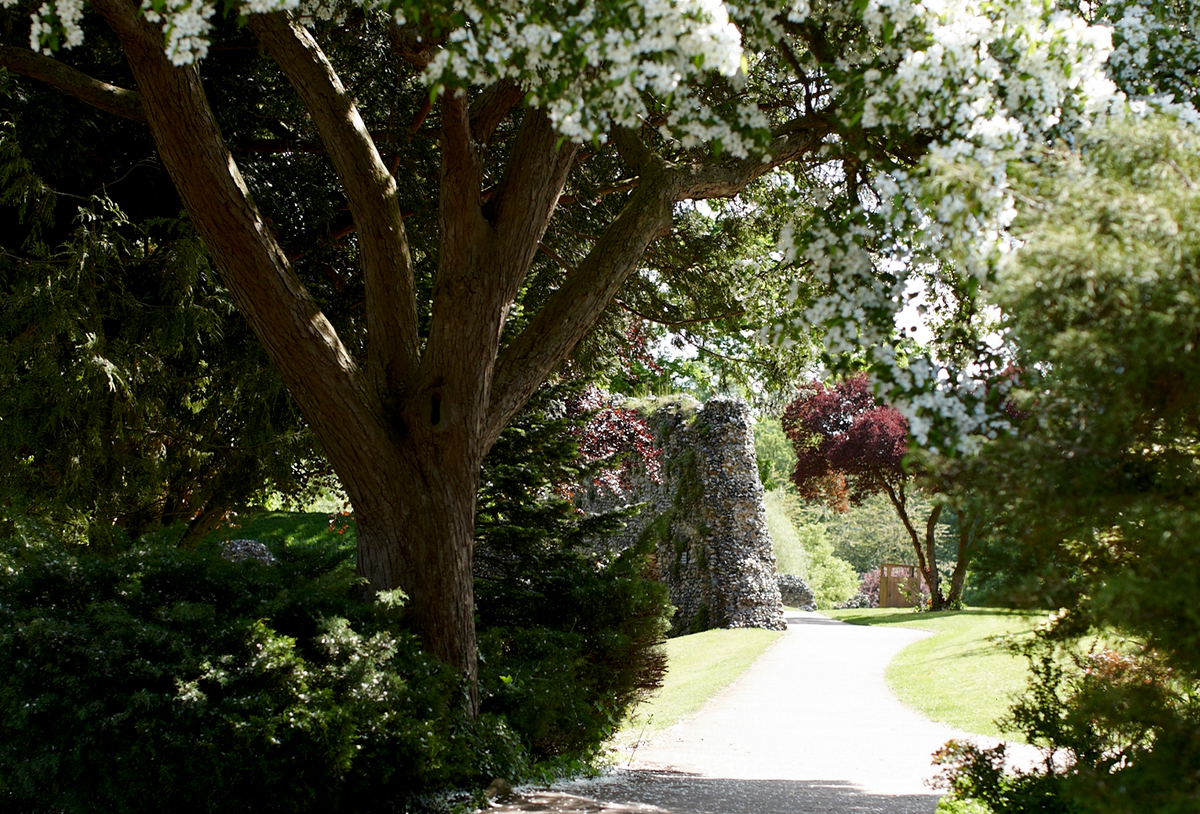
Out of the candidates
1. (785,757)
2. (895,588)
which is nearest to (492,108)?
(785,757)

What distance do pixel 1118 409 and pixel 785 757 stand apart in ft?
19.3

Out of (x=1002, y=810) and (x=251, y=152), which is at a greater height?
(x=251, y=152)

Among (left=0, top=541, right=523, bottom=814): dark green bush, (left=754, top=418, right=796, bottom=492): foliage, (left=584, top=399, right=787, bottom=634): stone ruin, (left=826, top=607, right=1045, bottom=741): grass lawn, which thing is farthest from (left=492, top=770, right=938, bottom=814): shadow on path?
(left=754, top=418, right=796, bottom=492): foliage

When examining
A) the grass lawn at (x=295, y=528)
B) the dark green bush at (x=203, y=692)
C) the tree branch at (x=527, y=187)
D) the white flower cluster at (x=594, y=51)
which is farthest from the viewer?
the grass lawn at (x=295, y=528)

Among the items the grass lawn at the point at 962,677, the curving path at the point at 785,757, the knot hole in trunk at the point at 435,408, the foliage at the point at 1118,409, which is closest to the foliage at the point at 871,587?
the grass lawn at the point at 962,677

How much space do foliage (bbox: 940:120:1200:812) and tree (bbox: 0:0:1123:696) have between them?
0.84 m

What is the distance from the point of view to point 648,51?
3.16 meters

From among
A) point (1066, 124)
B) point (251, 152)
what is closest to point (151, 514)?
point (251, 152)

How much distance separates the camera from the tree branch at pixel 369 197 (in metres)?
5.38

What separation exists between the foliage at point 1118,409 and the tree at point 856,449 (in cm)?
1940

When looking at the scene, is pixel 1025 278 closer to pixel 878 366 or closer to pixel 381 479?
pixel 878 366

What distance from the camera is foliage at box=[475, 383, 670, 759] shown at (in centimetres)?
653

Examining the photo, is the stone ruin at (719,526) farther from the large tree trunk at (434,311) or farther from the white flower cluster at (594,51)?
the white flower cluster at (594,51)

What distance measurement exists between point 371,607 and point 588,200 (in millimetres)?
4256
